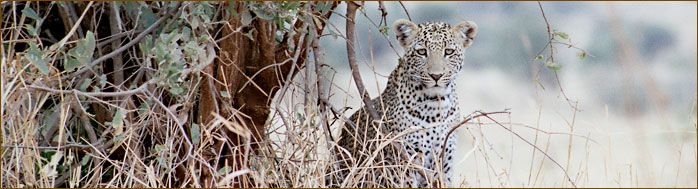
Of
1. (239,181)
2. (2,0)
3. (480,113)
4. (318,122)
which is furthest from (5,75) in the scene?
(480,113)

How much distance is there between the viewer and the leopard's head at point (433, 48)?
4918 mm

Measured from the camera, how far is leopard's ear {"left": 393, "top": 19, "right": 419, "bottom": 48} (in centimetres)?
502

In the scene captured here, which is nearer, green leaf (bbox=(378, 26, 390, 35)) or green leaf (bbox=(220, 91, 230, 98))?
green leaf (bbox=(220, 91, 230, 98))

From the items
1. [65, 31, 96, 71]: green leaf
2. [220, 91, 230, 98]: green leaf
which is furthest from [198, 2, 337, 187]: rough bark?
[65, 31, 96, 71]: green leaf

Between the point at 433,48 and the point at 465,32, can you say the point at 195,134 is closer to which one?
the point at 433,48

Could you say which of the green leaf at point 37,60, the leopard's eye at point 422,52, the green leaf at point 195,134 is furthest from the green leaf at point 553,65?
the green leaf at point 37,60

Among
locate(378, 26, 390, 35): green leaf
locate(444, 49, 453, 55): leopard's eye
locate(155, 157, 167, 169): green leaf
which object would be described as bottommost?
locate(155, 157, 167, 169): green leaf

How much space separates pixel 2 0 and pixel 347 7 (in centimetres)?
165

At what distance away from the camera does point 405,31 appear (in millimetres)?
5078

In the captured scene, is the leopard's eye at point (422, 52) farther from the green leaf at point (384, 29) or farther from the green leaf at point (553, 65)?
the green leaf at point (553, 65)

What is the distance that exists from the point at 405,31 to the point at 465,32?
33 centimetres

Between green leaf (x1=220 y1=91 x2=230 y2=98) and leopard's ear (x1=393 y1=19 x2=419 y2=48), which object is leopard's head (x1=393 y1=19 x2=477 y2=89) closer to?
leopard's ear (x1=393 y1=19 x2=419 y2=48)

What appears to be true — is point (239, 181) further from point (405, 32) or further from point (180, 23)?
point (405, 32)

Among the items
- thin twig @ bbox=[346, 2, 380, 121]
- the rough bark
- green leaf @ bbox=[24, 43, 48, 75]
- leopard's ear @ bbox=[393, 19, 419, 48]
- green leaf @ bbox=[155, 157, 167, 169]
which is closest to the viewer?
green leaf @ bbox=[24, 43, 48, 75]
